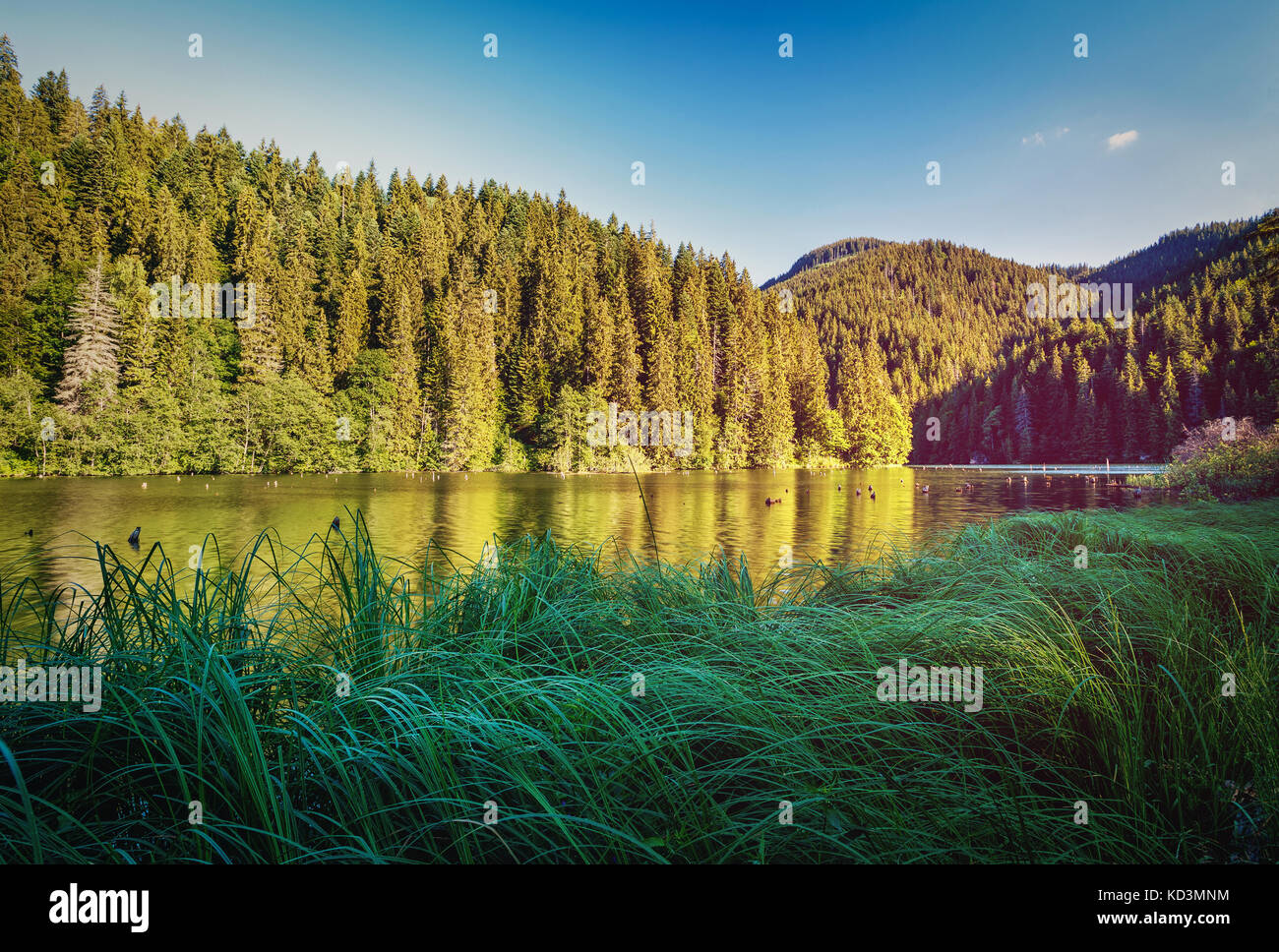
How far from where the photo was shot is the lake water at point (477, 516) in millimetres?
9352

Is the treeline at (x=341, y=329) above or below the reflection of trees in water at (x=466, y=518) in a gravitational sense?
above

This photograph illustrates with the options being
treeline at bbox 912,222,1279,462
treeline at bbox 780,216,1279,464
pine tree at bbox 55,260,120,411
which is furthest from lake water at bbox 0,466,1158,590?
pine tree at bbox 55,260,120,411

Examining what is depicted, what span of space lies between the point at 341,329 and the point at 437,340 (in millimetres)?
6791

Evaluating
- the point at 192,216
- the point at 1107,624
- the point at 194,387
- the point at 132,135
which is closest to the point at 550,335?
the point at 194,387

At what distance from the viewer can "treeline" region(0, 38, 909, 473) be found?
99.9 ft

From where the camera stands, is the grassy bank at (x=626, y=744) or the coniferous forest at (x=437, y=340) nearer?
the grassy bank at (x=626, y=744)

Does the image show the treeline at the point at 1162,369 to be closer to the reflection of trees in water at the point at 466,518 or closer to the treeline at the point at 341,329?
the reflection of trees in water at the point at 466,518

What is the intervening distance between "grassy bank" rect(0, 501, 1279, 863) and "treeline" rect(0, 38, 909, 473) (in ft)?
109

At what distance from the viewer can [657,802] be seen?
1581 mm

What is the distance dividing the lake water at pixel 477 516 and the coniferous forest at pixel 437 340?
528 cm

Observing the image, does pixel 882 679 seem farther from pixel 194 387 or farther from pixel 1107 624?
pixel 194 387

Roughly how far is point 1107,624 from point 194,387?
40.9 m

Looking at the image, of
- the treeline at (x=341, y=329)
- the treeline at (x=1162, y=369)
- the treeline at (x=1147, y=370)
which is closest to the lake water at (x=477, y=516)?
the treeline at (x=1162, y=369)

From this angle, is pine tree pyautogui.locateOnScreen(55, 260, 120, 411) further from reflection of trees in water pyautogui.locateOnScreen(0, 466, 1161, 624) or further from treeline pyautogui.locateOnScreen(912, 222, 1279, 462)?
treeline pyautogui.locateOnScreen(912, 222, 1279, 462)
